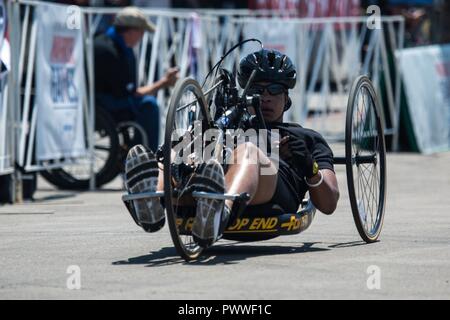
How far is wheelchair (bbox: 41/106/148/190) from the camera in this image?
11.9 metres

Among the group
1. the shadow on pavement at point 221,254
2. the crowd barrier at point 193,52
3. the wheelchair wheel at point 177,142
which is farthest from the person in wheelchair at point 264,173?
the crowd barrier at point 193,52

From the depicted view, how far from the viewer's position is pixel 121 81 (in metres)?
12.0

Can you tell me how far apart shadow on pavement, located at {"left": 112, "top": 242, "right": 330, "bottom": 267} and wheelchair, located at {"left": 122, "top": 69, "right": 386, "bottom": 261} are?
10 centimetres

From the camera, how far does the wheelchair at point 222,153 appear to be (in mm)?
6496

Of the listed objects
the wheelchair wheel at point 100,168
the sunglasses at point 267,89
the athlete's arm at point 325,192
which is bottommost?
the wheelchair wheel at point 100,168

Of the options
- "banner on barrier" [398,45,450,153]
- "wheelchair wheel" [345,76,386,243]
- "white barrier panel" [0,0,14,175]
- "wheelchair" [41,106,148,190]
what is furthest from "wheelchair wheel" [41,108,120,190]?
"banner on barrier" [398,45,450,153]

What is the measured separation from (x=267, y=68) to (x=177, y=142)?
35.1 inches

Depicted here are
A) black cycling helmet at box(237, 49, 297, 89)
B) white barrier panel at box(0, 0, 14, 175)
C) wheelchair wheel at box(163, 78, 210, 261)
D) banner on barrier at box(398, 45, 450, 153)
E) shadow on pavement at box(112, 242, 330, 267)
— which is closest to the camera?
wheelchair wheel at box(163, 78, 210, 261)

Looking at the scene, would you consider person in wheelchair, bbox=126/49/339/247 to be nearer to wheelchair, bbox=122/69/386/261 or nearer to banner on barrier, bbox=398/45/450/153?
wheelchair, bbox=122/69/386/261

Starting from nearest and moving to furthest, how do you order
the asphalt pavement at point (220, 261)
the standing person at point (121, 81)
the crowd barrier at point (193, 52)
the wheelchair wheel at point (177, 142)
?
1. the asphalt pavement at point (220, 261)
2. the wheelchair wheel at point (177, 142)
3. the crowd barrier at point (193, 52)
4. the standing person at point (121, 81)

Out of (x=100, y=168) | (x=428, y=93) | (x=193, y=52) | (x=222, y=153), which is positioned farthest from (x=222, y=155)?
(x=428, y=93)

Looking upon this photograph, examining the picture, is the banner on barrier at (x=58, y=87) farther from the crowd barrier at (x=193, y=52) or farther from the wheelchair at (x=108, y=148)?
the wheelchair at (x=108, y=148)

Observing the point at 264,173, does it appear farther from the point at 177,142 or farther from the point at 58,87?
the point at 58,87

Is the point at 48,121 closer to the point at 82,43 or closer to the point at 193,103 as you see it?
the point at 82,43
